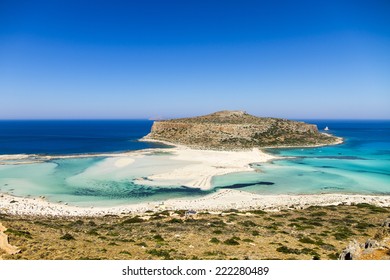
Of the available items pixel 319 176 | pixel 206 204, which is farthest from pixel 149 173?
pixel 319 176

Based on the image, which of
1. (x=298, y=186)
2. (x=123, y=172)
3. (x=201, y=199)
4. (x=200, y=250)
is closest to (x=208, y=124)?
(x=123, y=172)

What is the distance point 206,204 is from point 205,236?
47.9 ft

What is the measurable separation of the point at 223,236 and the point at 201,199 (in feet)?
54.6

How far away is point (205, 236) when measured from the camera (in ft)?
57.0

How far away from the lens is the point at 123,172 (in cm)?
4953

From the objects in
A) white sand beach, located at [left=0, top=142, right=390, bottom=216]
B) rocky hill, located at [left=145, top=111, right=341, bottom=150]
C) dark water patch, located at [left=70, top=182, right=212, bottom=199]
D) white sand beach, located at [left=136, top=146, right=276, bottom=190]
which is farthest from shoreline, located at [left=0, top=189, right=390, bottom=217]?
rocky hill, located at [left=145, top=111, right=341, bottom=150]

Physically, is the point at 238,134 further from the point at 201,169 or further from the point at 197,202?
the point at 197,202

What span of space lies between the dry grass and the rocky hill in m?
59.9

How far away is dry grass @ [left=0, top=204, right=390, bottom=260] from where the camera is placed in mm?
12539

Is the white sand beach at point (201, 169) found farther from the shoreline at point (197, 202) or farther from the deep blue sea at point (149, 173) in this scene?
the deep blue sea at point (149, 173)

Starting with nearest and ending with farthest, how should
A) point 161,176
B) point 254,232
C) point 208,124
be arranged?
point 254,232
point 161,176
point 208,124

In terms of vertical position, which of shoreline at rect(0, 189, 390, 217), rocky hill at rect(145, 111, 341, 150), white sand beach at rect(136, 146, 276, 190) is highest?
rocky hill at rect(145, 111, 341, 150)

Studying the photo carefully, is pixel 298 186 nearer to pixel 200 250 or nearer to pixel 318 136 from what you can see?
pixel 200 250

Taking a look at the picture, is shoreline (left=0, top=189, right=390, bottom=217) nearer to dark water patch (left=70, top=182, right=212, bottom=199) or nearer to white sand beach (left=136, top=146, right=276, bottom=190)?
dark water patch (left=70, top=182, right=212, bottom=199)
